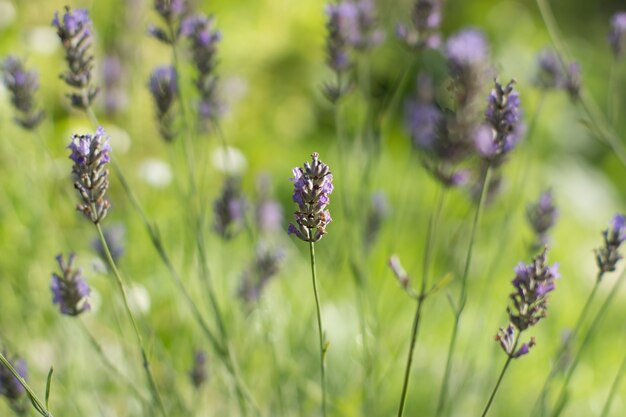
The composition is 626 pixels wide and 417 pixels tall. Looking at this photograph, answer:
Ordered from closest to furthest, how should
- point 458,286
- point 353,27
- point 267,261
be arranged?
point 353,27 < point 267,261 < point 458,286

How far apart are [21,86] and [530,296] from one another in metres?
1.07

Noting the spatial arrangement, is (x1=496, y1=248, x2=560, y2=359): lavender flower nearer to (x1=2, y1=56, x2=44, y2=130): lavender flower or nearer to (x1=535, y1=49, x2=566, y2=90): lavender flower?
(x1=535, y1=49, x2=566, y2=90): lavender flower

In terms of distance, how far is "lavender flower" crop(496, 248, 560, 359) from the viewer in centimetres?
102

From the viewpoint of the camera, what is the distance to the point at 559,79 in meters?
1.82

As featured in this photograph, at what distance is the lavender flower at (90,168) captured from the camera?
997mm

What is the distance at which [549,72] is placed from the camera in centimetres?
180

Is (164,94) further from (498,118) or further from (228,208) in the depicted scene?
(498,118)

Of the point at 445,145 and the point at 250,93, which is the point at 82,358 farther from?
the point at 250,93

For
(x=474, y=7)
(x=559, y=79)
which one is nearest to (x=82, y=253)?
(x=559, y=79)

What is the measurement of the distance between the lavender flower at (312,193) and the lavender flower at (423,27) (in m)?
0.76

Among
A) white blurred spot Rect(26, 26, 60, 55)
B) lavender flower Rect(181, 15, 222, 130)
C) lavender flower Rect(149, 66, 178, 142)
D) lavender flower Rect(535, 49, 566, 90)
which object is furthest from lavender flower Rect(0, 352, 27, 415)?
white blurred spot Rect(26, 26, 60, 55)

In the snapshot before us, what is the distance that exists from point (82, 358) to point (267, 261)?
820 mm

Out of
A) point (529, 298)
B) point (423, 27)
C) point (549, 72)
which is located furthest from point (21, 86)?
point (549, 72)

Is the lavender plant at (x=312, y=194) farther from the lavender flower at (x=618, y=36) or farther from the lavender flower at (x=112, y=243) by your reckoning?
the lavender flower at (x=618, y=36)
